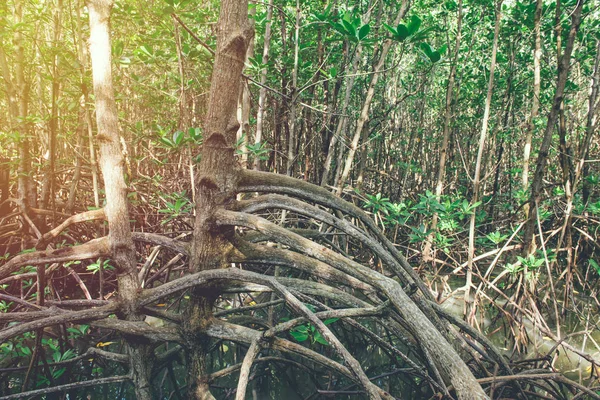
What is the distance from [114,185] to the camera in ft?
5.22

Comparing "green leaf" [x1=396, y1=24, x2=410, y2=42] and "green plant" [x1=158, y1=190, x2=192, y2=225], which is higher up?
"green leaf" [x1=396, y1=24, x2=410, y2=42]

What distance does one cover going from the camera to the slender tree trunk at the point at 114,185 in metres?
1.49

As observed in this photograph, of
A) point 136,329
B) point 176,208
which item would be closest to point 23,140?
point 176,208

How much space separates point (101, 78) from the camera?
→ 4.91ft

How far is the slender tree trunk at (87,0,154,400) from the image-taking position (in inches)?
58.6

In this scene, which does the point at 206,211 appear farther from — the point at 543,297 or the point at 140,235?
the point at 543,297

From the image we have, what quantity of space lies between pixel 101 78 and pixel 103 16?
255 mm

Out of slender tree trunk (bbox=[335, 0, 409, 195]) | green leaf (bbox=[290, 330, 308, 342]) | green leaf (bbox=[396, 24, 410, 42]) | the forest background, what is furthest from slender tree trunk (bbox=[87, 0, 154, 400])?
slender tree trunk (bbox=[335, 0, 409, 195])

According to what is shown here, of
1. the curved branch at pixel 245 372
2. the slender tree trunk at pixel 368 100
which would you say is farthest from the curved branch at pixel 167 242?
the slender tree trunk at pixel 368 100

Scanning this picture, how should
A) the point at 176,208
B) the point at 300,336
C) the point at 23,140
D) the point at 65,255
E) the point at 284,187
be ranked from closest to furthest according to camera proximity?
the point at 65,255 → the point at 284,187 → the point at 300,336 → the point at 176,208 → the point at 23,140

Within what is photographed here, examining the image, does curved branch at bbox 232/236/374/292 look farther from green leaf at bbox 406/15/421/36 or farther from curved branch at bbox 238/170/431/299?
green leaf at bbox 406/15/421/36

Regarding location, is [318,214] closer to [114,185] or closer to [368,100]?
[114,185]

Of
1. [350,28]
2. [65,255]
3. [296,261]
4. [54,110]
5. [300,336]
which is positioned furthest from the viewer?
[54,110]

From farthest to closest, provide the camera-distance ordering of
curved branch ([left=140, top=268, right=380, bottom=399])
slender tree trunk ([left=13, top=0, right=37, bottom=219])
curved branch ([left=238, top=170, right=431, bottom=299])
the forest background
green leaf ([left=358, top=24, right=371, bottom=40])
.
→ slender tree trunk ([left=13, top=0, right=37, bottom=219]), green leaf ([left=358, top=24, right=371, bottom=40]), curved branch ([left=238, top=170, right=431, bottom=299]), the forest background, curved branch ([left=140, top=268, right=380, bottom=399])
